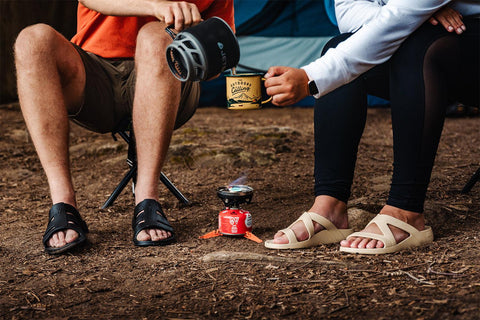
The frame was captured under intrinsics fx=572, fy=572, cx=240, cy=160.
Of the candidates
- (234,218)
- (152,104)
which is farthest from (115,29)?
(234,218)

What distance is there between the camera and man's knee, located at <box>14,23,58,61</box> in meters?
1.96

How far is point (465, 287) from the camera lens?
145 centimetres

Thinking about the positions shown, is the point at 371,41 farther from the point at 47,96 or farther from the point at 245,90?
the point at 47,96

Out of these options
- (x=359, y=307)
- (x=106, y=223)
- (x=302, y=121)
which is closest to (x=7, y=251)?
(x=106, y=223)

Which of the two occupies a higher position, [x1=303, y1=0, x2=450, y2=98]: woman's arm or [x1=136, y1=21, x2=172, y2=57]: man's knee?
[x1=303, y1=0, x2=450, y2=98]: woman's arm

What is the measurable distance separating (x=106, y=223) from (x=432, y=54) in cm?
136

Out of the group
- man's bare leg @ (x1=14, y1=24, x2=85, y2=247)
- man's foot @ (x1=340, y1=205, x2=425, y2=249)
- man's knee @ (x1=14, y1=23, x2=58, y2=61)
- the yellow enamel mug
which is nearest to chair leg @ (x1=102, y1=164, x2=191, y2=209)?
man's bare leg @ (x1=14, y1=24, x2=85, y2=247)

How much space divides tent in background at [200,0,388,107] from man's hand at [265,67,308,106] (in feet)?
14.0

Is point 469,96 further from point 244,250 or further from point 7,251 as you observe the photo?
point 7,251

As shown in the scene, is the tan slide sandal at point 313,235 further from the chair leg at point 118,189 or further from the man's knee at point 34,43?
the man's knee at point 34,43

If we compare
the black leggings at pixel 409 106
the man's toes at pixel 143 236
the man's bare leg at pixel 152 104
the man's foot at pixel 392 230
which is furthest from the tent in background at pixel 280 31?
the man's foot at pixel 392 230

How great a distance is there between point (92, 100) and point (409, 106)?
1176mm

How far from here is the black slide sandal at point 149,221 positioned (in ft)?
6.40

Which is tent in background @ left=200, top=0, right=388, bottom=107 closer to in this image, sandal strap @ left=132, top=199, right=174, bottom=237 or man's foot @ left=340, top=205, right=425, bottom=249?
sandal strap @ left=132, top=199, right=174, bottom=237
